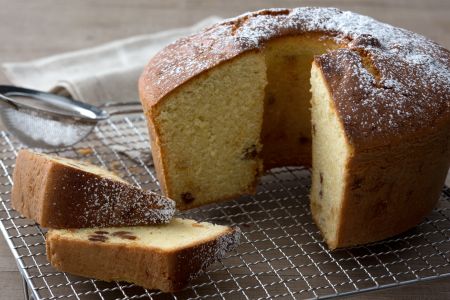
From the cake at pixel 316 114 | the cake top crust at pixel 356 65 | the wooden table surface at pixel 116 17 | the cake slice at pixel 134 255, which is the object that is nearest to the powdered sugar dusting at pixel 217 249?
the cake slice at pixel 134 255

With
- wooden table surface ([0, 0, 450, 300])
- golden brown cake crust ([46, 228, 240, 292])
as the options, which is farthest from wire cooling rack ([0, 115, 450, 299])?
wooden table surface ([0, 0, 450, 300])

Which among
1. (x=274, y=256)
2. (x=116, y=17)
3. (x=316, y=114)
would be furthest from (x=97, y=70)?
(x=274, y=256)

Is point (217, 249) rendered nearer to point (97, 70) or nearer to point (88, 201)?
point (88, 201)

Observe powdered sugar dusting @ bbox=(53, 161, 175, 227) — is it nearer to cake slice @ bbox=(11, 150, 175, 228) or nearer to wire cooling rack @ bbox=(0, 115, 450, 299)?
cake slice @ bbox=(11, 150, 175, 228)

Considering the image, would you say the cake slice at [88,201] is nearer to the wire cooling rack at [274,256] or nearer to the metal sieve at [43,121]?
the wire cooling rack at [274,256]

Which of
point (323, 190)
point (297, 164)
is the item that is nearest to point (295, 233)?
point (323, 190)

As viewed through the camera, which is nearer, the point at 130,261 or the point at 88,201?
the point at 130,261
